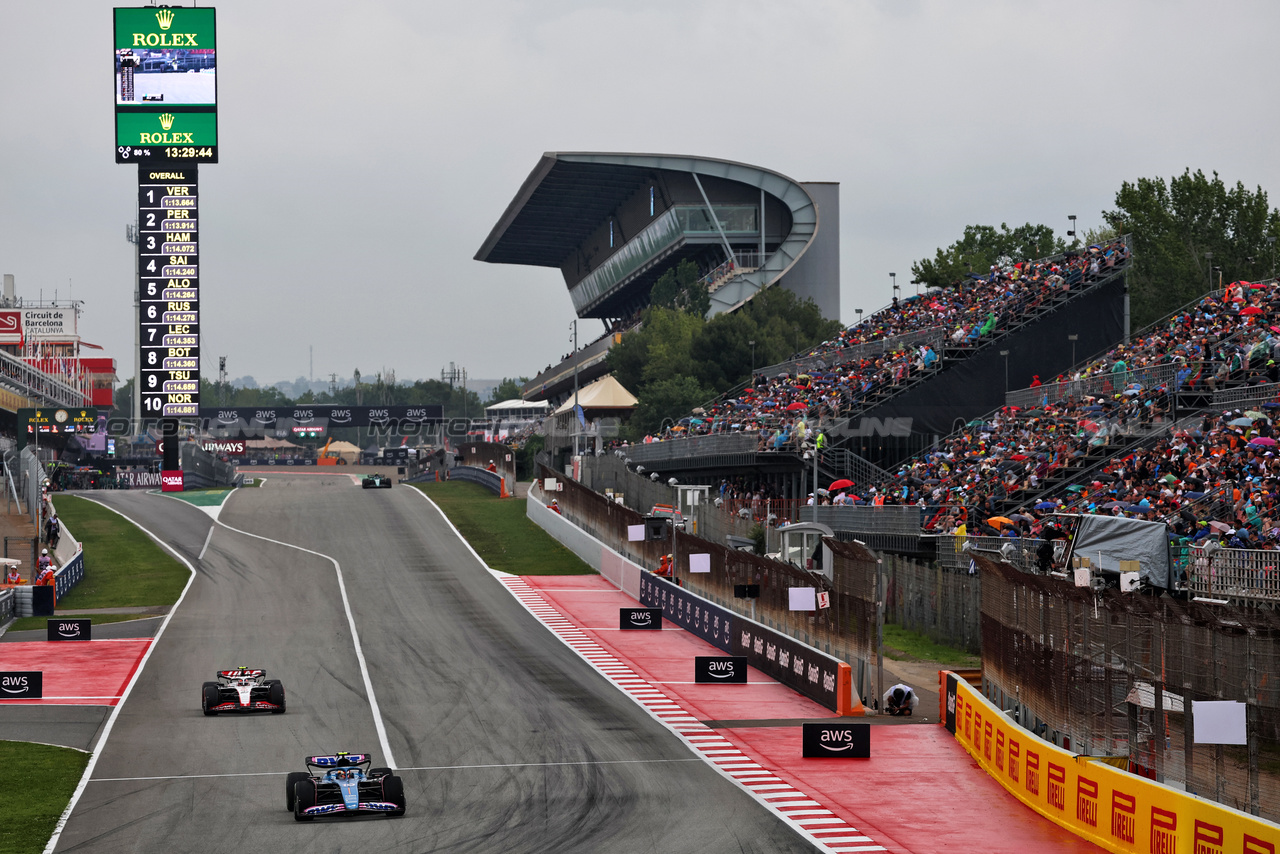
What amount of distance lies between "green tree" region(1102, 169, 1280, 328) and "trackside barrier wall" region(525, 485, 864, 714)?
33815mm

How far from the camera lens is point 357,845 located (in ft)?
58.1

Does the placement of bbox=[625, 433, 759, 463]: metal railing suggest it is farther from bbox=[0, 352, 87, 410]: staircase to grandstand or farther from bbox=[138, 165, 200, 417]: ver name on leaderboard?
bbox=[0, 352, 87, 410]: staircase to grandstand

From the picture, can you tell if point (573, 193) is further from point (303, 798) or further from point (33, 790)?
point (303, 798)

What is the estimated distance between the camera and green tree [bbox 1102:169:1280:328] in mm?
69750

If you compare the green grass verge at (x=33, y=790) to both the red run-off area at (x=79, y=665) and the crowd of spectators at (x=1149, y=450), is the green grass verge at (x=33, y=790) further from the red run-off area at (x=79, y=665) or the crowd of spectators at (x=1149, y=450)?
the crowd of spectators at (x=1149, y=450)

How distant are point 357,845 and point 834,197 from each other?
3720 inches

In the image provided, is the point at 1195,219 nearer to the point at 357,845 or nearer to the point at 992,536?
the point at 992,536

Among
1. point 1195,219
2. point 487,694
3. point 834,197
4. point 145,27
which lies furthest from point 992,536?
point 834,197

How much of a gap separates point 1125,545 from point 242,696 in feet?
60.9

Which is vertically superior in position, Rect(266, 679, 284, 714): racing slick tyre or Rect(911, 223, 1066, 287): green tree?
Rect(911, 223, 1066, 287): green tree

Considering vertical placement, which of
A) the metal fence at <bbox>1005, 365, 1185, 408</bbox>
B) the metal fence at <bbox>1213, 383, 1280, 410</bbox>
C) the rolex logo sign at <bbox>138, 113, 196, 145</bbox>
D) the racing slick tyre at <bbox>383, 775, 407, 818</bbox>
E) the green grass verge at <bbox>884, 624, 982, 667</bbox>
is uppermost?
the rolex logo sign at <bbox>138, 113, 196, 145</bbox>

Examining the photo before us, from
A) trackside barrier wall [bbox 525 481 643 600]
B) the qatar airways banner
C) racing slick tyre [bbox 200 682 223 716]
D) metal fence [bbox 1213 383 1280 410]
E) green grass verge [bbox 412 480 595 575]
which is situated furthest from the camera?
the qatar airways banner

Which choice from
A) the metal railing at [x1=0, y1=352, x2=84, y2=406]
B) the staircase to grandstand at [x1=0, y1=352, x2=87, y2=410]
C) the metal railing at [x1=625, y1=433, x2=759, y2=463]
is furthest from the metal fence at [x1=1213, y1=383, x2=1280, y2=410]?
the metal railing at [x1=0, y1=352, x2=84, y2=406]

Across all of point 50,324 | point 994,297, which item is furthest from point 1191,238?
point 50,324
